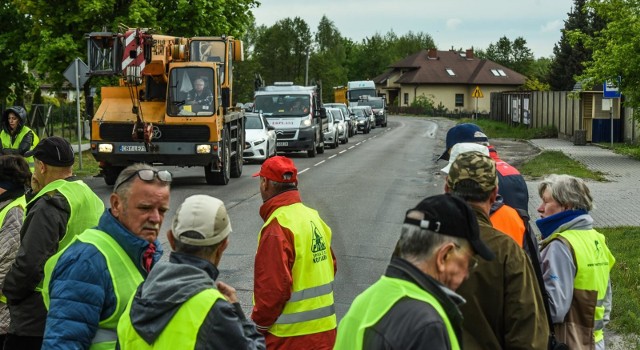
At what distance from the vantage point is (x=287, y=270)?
5.61m

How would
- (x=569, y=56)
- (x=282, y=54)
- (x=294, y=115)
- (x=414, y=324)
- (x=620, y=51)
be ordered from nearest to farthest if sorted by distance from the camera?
(x=414, y=324)
(x=620, y=51)
(x=294, y=115)
(x=569, y=56)
(x=282, y=54)

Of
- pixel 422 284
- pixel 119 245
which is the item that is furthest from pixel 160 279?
pixel 422 284

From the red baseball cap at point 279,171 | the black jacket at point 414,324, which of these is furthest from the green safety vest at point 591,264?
the black jacket at point 414,324

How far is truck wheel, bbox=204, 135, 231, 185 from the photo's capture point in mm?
23078

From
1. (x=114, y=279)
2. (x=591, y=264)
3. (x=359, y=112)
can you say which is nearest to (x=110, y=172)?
(x=591, y=264)

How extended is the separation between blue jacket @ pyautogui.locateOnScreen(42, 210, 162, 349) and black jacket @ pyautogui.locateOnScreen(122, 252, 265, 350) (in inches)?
18.6

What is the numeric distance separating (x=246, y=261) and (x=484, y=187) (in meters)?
8.63

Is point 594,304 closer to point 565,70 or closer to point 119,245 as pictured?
point 119,245

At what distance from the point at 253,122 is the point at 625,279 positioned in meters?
21.3

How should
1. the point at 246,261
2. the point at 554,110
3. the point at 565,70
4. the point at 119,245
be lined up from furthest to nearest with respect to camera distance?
the point at 565,70 → the point at 554,110 → the point at 246,261 → the point at 119,245

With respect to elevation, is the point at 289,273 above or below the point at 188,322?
below

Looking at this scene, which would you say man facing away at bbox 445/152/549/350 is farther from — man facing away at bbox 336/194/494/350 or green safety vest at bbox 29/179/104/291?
green safety vest at bbox 29/179/104/291

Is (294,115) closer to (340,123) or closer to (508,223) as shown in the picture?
(340,123)

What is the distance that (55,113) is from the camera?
4300 cm
